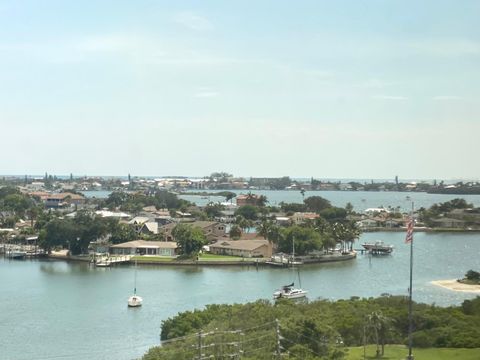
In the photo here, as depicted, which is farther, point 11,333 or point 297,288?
point 297,288

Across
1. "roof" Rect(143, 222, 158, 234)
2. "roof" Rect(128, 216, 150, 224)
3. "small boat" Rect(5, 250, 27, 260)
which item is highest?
"roof" Rect(128, 216, 150, 224)

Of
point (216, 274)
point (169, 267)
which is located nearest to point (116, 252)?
point (169, 267)

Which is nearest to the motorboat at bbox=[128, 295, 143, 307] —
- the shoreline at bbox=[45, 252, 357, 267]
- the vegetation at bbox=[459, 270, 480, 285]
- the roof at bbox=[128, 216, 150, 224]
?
the shoreline at bbox=[45, 252, 357, 267]

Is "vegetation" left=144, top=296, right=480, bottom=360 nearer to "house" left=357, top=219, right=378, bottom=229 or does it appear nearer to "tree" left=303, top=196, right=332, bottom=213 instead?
"house" left=357, top=219, right=378, bottom=229

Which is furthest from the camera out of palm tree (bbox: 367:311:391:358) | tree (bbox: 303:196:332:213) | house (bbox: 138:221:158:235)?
tree (bbox: 303:196:332:213)

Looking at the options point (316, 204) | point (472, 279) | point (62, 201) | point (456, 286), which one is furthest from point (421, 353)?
point (62, 201)

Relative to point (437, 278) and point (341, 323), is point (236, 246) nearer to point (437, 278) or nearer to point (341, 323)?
point (437, 278)
